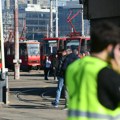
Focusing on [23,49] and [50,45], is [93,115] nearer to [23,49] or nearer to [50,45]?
[50,45]

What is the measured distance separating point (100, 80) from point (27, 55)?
42298 mm

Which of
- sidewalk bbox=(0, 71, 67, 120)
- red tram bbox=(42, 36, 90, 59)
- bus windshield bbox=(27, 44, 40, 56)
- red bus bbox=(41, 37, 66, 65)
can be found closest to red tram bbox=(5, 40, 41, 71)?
bus windshield bbox=(27, 44, 40, 56)

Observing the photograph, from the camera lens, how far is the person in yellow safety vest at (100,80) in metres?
3.45

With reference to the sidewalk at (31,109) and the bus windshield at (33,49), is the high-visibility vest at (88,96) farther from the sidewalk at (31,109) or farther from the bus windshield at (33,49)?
the bus windshield at (33,49)

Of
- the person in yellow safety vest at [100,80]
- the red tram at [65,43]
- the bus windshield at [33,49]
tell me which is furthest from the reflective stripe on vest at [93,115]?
the bus windshield at [33,49]

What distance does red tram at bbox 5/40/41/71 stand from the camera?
45344 mm

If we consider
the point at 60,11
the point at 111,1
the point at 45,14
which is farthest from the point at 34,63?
the point at 45,14

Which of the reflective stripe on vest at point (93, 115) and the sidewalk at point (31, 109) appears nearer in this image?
the reflective stripe on vest at point (93, 115)

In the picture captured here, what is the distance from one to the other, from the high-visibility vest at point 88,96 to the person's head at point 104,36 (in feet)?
0.31

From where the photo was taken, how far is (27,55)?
4562 centimetres

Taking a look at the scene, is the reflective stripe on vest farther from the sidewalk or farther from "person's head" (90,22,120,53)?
the sidewalk

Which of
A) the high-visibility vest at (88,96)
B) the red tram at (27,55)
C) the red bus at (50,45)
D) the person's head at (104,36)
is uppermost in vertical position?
the person's head at (104,36)

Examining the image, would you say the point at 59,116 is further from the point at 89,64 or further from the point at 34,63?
the point at 34,63

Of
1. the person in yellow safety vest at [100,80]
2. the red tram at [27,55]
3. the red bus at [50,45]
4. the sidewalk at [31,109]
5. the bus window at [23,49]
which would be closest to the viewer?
the person in yellow safety vest at [100,80]
